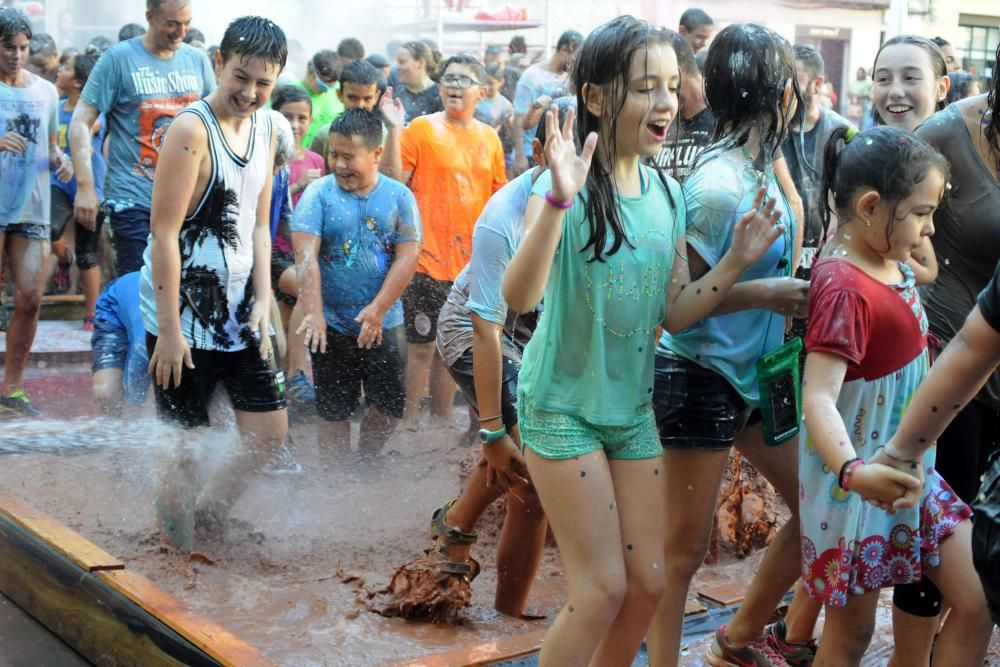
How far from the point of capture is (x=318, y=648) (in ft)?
13.7

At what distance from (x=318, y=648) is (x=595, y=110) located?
2079 mm

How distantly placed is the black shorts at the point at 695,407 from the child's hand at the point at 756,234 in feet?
1.49

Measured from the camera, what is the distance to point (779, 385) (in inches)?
137

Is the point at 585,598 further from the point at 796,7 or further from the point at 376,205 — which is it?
the point at 796,7

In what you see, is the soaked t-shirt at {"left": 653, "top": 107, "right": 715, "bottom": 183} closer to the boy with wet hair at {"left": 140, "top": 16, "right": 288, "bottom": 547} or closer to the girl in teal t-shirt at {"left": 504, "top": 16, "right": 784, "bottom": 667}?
the boy with wet hair at {"left": 140, "top": 16, "right": 288, "bottom": 547}

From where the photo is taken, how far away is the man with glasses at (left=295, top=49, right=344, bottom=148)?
34.3ft

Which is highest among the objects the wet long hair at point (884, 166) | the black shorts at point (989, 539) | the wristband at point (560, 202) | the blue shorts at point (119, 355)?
the wet long hair at point (884, 166)

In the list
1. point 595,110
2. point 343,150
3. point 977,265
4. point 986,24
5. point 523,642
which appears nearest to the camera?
point 595,110

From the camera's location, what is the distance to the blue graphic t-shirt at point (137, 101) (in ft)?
22.3

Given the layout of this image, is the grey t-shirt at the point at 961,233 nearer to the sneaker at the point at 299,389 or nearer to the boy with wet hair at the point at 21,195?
the sneaker at the point at 299,389

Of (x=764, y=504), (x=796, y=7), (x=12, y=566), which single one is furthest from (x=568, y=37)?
(x=796, y=7)

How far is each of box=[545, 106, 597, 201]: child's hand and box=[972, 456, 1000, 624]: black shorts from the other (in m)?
1.08

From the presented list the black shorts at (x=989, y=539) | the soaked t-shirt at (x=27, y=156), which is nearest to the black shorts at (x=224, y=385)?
the soaked t-shirt at (x=27, y=156)

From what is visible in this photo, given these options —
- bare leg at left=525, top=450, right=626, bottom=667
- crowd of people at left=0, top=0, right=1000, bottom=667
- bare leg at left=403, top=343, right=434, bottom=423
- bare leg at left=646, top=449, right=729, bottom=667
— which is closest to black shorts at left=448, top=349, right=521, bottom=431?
crowd of people at left=0, top=0, right=1000, bottom=667
